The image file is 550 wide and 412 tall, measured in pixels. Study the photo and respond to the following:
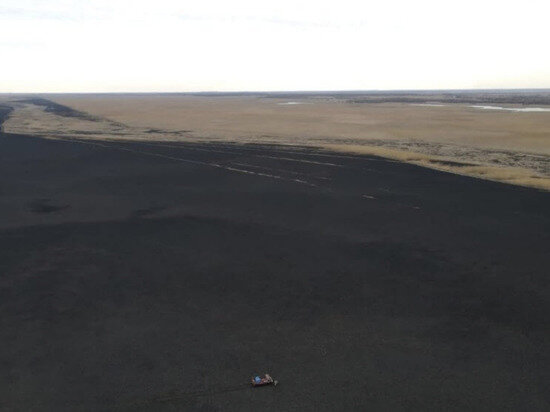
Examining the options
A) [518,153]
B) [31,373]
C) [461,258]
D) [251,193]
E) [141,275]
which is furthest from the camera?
[518,153]

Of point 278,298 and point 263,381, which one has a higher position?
point 278,298

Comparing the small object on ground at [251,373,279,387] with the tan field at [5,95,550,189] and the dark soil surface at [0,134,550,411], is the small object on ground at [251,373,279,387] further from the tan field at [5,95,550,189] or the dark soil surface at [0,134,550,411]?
the tan field at [5,95,550,189]

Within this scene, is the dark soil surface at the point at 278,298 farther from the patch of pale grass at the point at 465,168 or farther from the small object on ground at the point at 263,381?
the patch of pale grass at the point at 465,168

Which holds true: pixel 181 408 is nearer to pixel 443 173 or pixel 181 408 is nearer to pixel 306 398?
pixel 306 398

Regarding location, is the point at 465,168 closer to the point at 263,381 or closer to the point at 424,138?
the point at 424,138

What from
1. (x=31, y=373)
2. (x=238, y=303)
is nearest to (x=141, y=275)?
(x=238, y=303)

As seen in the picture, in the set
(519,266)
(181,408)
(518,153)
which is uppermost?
(518,153)

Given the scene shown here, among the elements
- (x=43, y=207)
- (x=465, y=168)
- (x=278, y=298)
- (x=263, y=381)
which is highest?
(x=465, y=168)

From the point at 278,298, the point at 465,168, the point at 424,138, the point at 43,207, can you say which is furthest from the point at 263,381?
the point at 424,138

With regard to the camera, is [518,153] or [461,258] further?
[518,153]
